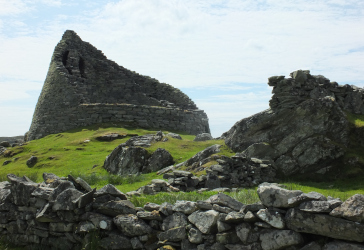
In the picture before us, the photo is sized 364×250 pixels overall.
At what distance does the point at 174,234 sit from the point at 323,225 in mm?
2961

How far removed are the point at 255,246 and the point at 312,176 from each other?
6826 mm

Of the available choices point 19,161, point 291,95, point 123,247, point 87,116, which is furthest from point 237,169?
point 87,116

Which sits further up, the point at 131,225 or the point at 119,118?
the point at 119,118

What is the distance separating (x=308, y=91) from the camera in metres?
15.2

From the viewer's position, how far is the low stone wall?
31328 mm

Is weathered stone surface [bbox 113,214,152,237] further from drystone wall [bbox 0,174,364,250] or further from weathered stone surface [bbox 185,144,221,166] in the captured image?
weathered stone surface [bbox 185,144,221,166]

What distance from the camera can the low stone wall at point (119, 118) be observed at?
31.3 metres

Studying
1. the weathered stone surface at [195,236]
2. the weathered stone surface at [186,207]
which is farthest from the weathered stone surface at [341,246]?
the weathered stone surface at [186,207]

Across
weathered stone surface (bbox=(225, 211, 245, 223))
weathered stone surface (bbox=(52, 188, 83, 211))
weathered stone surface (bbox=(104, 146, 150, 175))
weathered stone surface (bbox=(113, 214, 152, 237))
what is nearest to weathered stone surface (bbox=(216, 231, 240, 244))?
weathered stone surface (bbox=(225, 211, 245, 223))

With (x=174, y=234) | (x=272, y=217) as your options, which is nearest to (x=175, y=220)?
(x=174, y=234)

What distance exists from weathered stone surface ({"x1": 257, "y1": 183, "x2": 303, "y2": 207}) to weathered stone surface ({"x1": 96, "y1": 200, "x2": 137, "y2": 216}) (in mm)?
3025

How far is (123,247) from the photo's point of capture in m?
8.50

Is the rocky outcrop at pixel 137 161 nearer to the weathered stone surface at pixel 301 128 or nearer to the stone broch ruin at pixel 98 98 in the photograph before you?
the weathered stone surface at pixel 301 128

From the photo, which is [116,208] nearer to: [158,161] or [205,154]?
[205,154]
